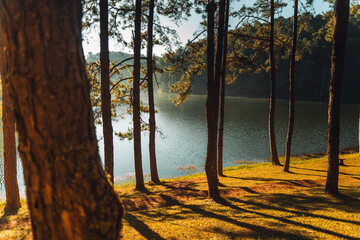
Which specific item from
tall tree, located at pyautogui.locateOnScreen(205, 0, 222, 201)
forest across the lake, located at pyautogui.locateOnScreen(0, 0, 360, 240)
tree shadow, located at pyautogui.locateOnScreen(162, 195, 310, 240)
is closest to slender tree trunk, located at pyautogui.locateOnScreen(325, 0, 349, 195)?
forest across the lake, located at pyautogui.locateOnScreen(0, 0, 360, 240)

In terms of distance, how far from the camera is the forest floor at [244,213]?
529 centimetres

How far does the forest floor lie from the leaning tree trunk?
13.1ft

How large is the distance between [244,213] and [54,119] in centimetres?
607

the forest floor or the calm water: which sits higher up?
the forest floor

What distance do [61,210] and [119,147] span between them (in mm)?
23883

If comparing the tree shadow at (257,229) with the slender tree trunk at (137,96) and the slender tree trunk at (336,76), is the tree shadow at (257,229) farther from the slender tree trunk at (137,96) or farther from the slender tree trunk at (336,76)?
the slender tree trunk at (137,96)

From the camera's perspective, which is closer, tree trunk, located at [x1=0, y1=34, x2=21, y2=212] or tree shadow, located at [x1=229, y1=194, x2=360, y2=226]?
tree shadow, located at [x1=229, y1=194, x2=360, y2=226]

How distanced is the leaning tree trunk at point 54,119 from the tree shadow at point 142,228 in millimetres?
4009

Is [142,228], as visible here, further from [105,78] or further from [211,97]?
[105,78]

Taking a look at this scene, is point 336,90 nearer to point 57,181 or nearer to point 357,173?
point 357,173

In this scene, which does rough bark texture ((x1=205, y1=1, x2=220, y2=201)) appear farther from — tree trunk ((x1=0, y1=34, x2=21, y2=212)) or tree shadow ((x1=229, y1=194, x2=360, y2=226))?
tree trunk ((x1=0, y1=34, x2=21, y2=212))

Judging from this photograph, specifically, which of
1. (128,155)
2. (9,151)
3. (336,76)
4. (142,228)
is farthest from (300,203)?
(128,155)

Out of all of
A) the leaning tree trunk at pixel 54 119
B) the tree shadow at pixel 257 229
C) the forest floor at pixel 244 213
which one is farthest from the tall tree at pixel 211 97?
the leaning tree trunk at pixel 54 119

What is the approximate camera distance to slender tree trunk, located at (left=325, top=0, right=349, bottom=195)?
22.7ft
